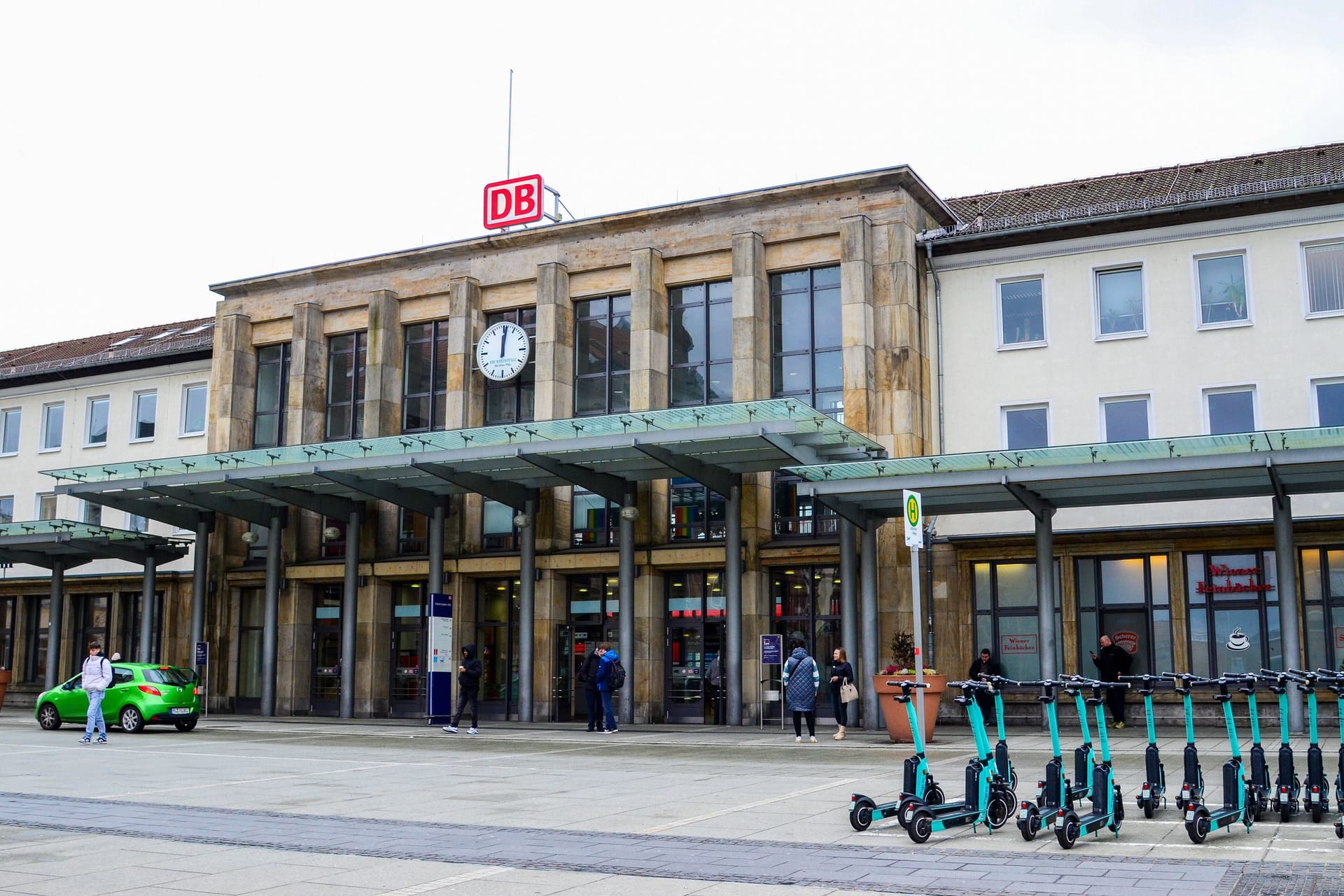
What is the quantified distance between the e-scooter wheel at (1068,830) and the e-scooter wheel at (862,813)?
1556mm

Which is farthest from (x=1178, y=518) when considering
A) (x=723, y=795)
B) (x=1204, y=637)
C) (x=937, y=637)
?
(x=723, y=795)

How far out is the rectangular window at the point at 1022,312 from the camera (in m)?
29.3

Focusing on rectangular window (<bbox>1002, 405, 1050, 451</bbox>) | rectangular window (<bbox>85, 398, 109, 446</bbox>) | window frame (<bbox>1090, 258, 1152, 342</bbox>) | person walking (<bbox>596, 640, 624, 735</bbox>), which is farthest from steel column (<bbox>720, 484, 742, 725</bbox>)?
rectangular window (<bbox>85, 398, 109, 446</bbox>)

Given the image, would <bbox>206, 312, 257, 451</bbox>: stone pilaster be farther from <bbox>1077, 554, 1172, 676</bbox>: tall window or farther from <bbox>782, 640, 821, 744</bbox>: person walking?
<bbox>1077, 554, 1172, 676</bbox>: tall window

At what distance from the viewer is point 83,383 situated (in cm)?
4334

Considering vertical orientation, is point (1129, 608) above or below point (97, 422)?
below

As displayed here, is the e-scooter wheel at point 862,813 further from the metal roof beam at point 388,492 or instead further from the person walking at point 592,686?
the metal roof beam at point 388,492

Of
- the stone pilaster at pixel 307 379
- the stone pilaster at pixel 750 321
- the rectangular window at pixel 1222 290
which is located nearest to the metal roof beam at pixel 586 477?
the stone pilaster at pixel 750 321

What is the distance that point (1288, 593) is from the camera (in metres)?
22.0

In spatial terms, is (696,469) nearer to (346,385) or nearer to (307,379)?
(346,385)

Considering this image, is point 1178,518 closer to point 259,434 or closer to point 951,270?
point 951,270

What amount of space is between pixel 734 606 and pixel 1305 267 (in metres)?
13.2

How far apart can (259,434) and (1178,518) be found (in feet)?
77.8

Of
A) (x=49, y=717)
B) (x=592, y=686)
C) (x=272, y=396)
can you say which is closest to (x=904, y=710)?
(x=592, y=686)
